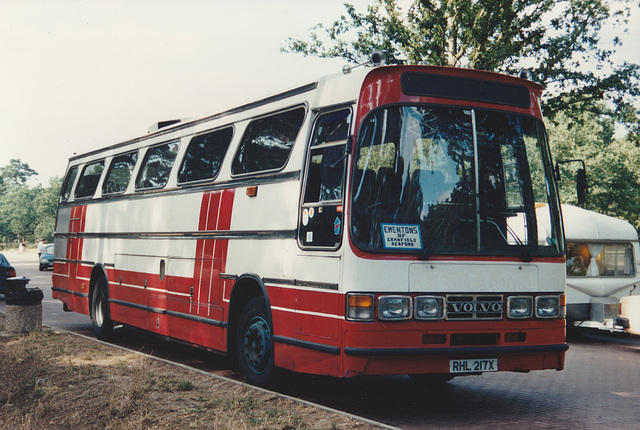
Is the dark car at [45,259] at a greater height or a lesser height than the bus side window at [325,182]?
lesser

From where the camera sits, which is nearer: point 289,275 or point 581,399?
point 289,275

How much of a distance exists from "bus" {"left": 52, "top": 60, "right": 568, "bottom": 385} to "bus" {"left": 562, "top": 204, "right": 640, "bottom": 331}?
8024mm

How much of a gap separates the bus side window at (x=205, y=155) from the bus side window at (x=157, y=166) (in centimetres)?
56

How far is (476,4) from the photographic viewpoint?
Result: 22.1 meters

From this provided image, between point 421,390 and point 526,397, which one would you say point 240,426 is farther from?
point 526,397

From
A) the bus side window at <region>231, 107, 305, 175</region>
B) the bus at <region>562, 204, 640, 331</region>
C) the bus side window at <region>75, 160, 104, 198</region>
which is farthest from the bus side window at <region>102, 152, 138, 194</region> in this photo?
Result: the bus at <region>562, 204, 640, 331</region>

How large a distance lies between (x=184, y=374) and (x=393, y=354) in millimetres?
3087

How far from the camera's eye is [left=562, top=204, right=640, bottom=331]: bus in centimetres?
1661

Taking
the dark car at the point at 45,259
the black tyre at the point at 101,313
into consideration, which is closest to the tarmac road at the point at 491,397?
the black tyre at the point at 101,313

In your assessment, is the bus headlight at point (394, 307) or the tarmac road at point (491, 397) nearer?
the bus headlight at point (394, 307)

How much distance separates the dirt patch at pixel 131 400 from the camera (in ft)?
22.8

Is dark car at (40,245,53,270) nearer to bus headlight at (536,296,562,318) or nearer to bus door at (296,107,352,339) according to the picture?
bus door at (296,107,352,339)

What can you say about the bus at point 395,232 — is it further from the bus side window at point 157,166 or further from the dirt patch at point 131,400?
the bus side window at point 157,166

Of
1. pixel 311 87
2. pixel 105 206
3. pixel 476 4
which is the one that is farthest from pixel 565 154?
pixel 311 87
